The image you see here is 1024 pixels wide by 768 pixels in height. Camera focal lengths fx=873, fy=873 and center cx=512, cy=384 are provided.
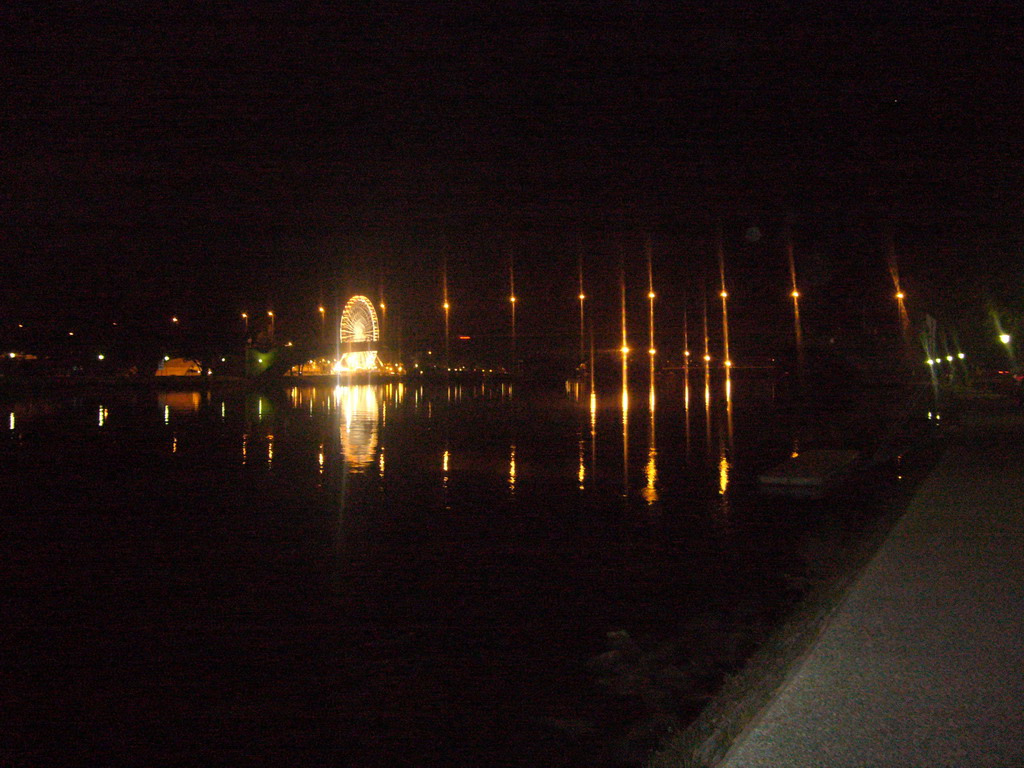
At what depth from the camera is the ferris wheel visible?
106781 millimetres

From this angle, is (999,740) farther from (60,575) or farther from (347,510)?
(347,510)

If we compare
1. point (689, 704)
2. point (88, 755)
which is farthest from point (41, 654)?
point (689, 704)

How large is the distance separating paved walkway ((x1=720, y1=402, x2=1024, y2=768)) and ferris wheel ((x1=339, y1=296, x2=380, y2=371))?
99503 millimetres

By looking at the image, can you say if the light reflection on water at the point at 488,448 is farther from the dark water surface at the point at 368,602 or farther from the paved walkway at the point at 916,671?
the paved walkway at the point at 916,671

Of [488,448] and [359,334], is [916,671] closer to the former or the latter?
[488,448]

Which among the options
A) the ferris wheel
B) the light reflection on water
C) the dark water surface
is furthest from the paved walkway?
the ferris wheel

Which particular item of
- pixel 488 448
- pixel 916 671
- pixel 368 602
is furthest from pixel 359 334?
pixel 916 671

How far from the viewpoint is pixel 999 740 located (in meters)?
3.85

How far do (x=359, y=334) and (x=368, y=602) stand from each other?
10669 cm

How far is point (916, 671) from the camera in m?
4.68

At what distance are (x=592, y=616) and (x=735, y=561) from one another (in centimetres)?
233

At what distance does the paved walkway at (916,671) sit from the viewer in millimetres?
3789

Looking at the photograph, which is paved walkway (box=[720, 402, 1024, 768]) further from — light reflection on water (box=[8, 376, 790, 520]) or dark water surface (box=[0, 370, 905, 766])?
light reflection on water (box=[8, 376, 790, 520])

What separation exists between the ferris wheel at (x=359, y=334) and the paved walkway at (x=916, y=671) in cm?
9950
